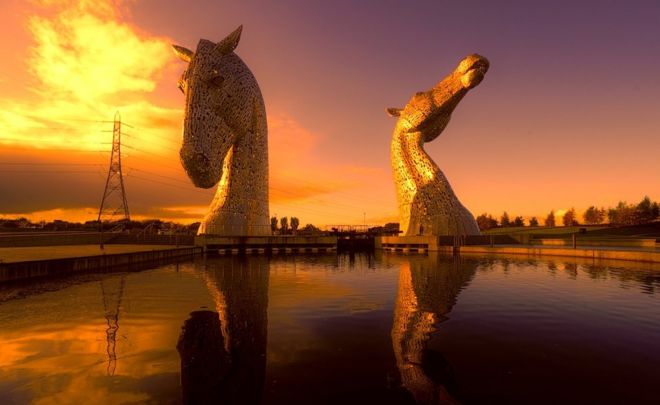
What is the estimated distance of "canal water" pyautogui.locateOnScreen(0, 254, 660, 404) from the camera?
4.21m

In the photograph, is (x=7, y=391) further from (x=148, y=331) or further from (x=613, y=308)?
(x=613, y=308)

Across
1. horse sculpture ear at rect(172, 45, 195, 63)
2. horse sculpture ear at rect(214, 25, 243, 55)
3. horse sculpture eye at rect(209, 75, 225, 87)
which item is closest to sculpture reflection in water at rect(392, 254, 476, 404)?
horse sculpture eye at rect(209, 75, 225, 87)

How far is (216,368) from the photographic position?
486 cm

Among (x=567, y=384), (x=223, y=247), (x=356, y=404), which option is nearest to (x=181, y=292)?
(x=356, y=404)

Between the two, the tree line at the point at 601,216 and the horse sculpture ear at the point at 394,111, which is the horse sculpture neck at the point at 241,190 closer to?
the horse sculpture ear at the point at 394,111

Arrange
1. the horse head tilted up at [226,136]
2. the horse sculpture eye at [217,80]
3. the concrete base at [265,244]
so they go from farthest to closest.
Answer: the concrete base at [265,244], the horse sculpture eye at [217,80], the horse head tilted up at [226,136]

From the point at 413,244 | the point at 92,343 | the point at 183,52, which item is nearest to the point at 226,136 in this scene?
the point at 183,52

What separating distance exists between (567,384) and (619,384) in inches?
23.3

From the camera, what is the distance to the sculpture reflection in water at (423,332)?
14.1 feet

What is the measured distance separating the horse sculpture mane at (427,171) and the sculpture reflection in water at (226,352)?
23.1 meters

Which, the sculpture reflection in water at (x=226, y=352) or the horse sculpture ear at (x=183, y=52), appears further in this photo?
the horse sculpture ear at (x=183, y=52)

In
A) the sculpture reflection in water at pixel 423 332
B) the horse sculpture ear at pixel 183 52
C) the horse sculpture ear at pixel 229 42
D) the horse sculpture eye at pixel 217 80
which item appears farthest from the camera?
the horse sculpture ear at pixel 183 52

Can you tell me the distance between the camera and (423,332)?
6582mm

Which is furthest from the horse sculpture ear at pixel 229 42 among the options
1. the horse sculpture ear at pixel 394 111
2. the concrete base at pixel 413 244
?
the concrete base at pixel 413 244
